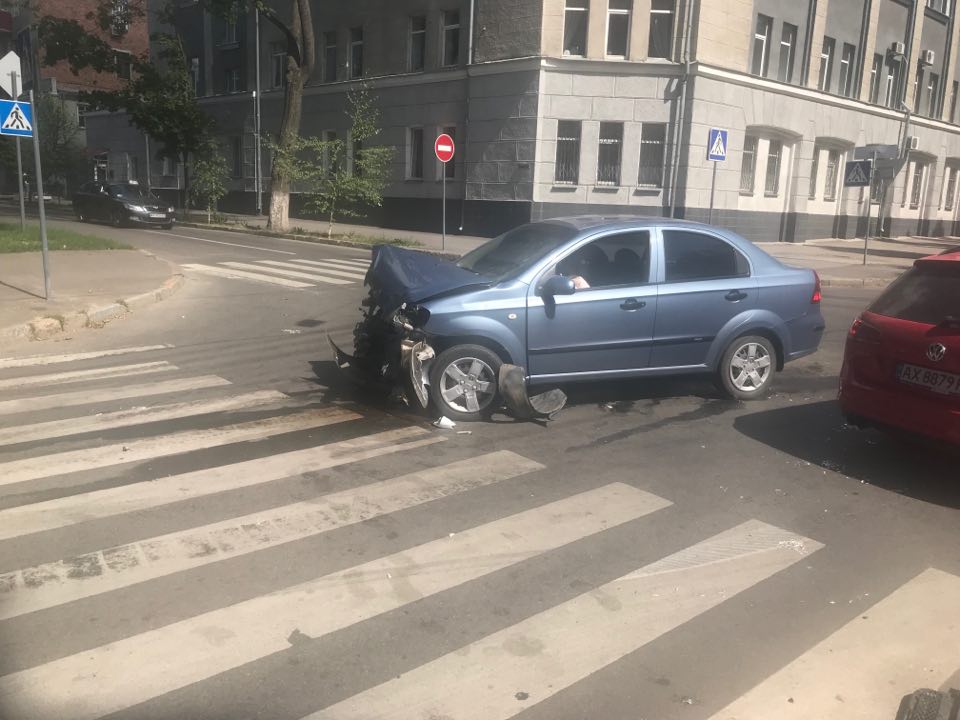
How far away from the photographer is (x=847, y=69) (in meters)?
31.3

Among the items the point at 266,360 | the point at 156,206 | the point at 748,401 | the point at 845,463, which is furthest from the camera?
the point at 156,206

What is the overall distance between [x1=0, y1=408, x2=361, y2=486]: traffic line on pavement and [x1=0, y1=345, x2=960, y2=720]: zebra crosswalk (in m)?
0.03

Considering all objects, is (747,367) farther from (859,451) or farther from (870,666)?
(870,666)

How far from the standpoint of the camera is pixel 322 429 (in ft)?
22.0

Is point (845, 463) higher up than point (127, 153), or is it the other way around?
point (127, 153)

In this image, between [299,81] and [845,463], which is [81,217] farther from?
[845,463]

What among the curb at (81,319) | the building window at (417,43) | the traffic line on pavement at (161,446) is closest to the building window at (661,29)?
the building window at (417,43)

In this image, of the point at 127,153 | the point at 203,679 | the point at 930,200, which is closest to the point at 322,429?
the point at 203,679

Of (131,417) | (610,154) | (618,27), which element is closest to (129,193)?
(610,154)

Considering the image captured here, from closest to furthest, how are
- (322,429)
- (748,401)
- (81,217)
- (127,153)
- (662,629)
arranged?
(662,629) → (322,429) → (748,401) → (81,217) → (127,153)

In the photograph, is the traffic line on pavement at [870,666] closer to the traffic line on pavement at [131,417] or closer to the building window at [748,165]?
the traffic line on pavement at [131,417]

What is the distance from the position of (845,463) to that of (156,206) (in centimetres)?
2624

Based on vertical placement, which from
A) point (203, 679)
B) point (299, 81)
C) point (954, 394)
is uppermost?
point (299, 81)

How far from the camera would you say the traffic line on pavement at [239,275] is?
50.0ft
